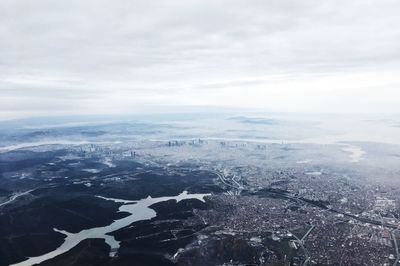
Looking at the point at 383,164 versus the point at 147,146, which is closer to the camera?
the point at 383,164

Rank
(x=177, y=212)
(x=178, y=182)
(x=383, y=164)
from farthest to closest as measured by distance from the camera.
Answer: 1. (x=383, y=164)
2. (x=178, y=182)
3. (x=177, y=212)

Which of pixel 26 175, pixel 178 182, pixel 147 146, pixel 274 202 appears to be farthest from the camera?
pixel 147 146

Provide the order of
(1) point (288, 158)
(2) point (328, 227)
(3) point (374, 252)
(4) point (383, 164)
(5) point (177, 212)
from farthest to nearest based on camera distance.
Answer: (1) point (288, 158)
(4) point (383, 164)
(5) point (177, 212)
(2) point (328, 227)
(3) point (374, 252)

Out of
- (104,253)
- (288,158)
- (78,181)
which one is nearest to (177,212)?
(104,253)

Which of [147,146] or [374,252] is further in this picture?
[147,146]

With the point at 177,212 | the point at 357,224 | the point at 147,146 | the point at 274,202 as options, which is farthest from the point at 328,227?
the point at 147,146

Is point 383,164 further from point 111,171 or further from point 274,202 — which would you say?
point 111,171

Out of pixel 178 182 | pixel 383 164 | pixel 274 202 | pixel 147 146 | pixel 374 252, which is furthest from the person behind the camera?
pixel 147 146

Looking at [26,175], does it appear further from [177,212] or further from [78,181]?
[177,212]

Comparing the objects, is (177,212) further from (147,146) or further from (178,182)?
(147,146)
